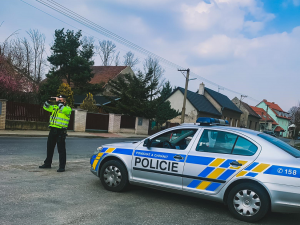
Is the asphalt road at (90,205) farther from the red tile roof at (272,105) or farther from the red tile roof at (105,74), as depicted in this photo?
the red tile roof at (272,105)

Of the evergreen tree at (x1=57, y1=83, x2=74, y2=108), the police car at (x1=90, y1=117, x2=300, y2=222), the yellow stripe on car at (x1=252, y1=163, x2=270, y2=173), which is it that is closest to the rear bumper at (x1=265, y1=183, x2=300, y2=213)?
the police car at (x1=90, y1=117, x2=300, y2=222)

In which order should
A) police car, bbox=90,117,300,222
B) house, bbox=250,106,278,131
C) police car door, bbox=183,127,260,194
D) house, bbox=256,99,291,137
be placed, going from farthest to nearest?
house, bbox=256,99,291,137 < house, bbox=250,106,278,131 < police car door, bbox=183,127,260,194 < police car, bbox=90,117,300,222

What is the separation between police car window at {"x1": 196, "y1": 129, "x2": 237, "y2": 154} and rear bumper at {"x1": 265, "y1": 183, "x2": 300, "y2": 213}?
841 millimetres

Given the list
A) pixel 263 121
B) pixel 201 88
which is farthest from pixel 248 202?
pixel 263 121

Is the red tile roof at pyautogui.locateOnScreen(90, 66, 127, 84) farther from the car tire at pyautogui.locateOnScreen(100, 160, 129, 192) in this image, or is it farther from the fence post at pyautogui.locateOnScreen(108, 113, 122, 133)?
the car tire at pyautogui.locateOnScreen(100, 160, 129, 192)

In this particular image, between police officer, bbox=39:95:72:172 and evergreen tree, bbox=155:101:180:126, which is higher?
evergreen tree, bbox=155:101:180:126

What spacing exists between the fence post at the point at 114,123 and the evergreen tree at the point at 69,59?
1159 centimetres

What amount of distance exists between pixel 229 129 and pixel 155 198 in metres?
1.87

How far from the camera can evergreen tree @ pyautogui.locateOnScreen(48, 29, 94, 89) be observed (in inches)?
1398

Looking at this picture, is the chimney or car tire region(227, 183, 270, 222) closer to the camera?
car tire region(227, 183, 270, 222)

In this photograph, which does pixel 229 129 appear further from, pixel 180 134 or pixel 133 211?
pixel 133 211

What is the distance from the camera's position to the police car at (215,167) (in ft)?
13.3

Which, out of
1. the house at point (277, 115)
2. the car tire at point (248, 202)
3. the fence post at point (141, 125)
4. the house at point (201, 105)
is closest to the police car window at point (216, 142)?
the car tire at point (248, 202)

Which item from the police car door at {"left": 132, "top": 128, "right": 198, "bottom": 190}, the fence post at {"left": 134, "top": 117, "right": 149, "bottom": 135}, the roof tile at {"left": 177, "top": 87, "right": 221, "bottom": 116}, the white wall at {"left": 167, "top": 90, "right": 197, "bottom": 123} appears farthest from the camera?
the roof tile at {"left": 177, "top": 87, "right": 221, "bottom": 116}
